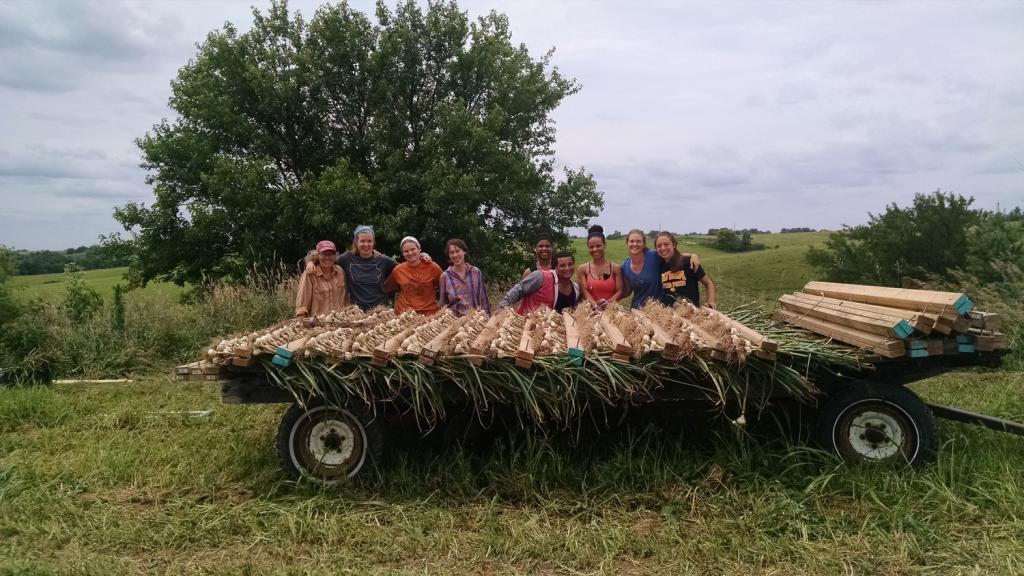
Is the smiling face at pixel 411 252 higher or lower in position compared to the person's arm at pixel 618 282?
higher

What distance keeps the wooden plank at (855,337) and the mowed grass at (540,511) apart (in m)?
0.74

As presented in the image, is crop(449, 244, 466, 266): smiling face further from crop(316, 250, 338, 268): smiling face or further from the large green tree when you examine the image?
the large green tree

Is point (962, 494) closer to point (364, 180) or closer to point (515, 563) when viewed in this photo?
point (515, 563)

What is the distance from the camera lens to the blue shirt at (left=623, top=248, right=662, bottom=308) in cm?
591

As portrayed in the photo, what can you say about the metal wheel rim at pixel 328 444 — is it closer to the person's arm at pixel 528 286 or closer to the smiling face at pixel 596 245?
the person's arm at pixel 528 286

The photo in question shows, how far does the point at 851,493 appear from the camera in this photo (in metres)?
3.80

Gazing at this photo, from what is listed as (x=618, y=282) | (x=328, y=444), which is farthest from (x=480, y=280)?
(x=328, y=444)

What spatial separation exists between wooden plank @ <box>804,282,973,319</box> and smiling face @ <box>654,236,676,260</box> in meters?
1.31

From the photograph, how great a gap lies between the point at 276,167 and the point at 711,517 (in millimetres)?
15159

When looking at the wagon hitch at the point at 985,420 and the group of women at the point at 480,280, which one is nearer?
the wagon hitch at the point at 985,420

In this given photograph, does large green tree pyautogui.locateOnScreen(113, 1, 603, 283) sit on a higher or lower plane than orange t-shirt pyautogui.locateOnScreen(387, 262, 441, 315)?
higher

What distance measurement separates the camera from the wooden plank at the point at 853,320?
373 centimetres

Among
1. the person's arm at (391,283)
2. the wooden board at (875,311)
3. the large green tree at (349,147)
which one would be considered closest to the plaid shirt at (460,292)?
the person's arm at (391,283)

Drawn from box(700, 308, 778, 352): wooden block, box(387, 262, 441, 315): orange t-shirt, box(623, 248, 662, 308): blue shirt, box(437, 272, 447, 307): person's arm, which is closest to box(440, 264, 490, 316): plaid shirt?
box(437, 272, 447, 307): person's arm
